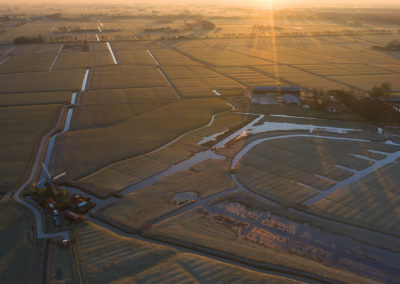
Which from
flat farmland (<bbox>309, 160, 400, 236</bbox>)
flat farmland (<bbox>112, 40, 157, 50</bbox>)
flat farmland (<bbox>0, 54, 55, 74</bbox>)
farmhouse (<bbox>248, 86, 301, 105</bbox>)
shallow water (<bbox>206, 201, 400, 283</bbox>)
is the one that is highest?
flat farmland (<bbox>112, 40, 157, 50</bbox>)

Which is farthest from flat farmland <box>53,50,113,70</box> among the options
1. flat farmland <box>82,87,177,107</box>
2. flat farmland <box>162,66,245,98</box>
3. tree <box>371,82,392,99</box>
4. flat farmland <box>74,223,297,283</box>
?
flat farmland <box>74,223,297,283</box>

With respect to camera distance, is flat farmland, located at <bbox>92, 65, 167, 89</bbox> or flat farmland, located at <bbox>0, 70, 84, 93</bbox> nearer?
flat farmland, located at <bbox>0, 70, 84, 93</bbox>

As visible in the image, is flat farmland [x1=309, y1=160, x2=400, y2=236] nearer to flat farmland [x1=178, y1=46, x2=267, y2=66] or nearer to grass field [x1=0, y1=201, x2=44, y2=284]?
grass field [x1=0, y1=201, x2=44, y2=284]

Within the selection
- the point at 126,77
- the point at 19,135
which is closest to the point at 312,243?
the point at 19,135

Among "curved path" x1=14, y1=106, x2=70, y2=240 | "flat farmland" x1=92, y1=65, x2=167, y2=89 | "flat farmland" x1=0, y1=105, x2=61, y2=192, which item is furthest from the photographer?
"flat farmland" x1=92, y1=65, x2=167, y2=89

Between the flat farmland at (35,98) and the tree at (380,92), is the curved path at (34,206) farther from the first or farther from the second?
the tree at (380,92)

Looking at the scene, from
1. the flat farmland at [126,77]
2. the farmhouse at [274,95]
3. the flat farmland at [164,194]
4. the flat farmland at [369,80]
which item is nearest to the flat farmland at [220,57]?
the flat farmland at [126,77]

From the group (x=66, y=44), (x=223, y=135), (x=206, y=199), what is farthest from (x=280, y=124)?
(x=66, y=44)
